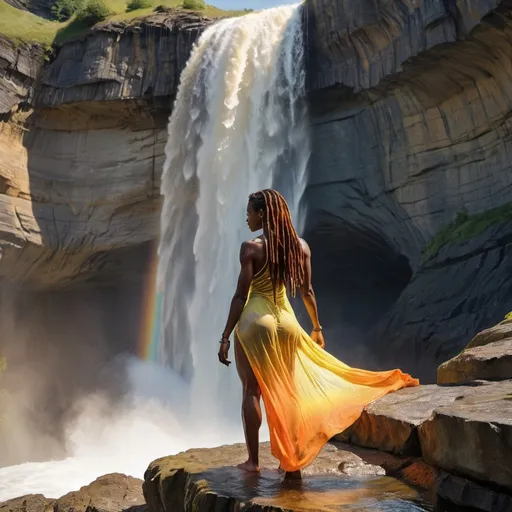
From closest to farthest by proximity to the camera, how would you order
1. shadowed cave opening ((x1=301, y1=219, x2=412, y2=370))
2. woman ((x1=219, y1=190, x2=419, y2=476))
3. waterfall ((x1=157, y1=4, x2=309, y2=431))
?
woman ((x1=219, y1=190, x2=419, y2=476)) → waterfall ((x1=157, y1=4, x2=309, y2=431)) → shadowed cave opening ((x1=301, y1=219, x2=412, y2=370))

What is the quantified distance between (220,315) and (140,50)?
956 centimetres

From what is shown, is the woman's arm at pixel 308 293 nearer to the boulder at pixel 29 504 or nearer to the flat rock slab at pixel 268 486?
the flat rock slab at pixel 268 486

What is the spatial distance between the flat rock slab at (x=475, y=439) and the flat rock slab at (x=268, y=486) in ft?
1.02

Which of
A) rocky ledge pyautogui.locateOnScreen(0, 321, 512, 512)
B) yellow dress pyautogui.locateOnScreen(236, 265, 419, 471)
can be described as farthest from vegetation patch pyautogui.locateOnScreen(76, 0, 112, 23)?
yellow dress pyautogui.locateOnScreen(236, 265, 419, 471)

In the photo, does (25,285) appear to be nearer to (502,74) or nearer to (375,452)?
(502,74)

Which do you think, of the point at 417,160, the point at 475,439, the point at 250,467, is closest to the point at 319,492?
the point at 250,467

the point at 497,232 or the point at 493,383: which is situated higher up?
the point at 497,232

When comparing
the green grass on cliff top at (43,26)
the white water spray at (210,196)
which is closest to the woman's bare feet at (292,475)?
the white water spray at (210,196)

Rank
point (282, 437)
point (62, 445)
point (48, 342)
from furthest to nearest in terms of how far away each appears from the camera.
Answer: point (48, 342)
point (62, 445)
point (282, 437)

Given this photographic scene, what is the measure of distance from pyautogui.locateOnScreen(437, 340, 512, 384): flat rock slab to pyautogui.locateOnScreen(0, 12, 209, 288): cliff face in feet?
52.9

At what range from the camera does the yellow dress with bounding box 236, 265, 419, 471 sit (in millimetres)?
4254

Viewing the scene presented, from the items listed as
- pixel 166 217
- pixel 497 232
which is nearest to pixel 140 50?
pixel 166 217

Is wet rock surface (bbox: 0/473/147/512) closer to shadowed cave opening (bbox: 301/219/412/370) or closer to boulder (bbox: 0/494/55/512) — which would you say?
boulder (bbox: 0/494/55/512)

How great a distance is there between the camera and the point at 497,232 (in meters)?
14.6
